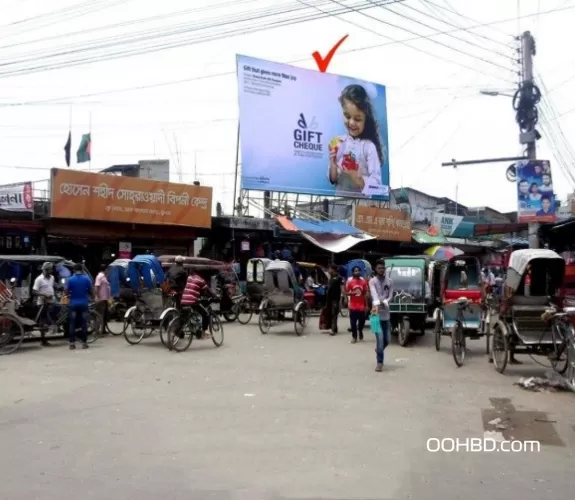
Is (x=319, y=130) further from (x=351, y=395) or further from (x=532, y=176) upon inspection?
(x=351, y=395)

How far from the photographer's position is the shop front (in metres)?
20.1

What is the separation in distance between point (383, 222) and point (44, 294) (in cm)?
1974

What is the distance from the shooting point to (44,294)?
13633 mm

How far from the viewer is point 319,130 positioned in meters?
29.2

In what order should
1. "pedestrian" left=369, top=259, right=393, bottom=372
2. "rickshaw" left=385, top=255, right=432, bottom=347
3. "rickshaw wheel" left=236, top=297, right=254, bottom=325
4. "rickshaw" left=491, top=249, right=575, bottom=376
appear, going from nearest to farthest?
"rickshaw" left=491, top=249, right=575, bottom=376, "pedestrian" left=369, top=259, right=393, bottom=372, "rickshaw" left=385, top=255, right=432, bottom=347, "rickshaw wheel" left=236, top=297, right=254, bottom=325

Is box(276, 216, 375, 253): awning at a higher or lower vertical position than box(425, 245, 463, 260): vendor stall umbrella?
higher

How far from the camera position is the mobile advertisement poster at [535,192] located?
60.6 ft

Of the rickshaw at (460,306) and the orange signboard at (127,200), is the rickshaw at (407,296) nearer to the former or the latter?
the rickshaw at (460,306)

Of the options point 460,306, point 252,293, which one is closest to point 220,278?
point 252,293

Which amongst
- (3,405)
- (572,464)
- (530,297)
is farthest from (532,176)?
(3,405)

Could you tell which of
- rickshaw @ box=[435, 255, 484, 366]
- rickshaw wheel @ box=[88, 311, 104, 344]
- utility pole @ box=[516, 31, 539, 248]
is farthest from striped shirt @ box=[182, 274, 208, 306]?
utility pole @ box=[516, 31, 539, 248]

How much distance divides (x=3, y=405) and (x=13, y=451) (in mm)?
2213

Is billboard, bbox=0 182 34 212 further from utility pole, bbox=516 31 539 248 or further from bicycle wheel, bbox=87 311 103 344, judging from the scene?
utility pole, bbox=516 31 539 248

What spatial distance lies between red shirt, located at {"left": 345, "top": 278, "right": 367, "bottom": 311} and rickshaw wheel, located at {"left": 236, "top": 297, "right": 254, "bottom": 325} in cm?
578
